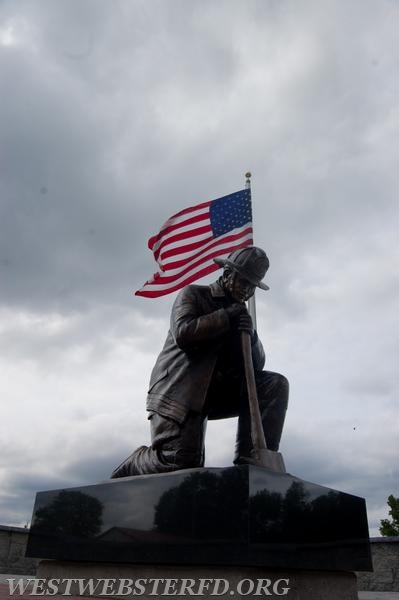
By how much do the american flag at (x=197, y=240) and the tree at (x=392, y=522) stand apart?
25.7m

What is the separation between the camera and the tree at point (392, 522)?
93.6ft

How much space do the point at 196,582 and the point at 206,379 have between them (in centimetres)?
165

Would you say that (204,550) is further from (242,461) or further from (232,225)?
(232,225)

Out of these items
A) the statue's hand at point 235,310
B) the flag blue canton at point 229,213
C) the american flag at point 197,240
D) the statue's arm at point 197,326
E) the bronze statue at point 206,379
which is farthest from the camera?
the flag blue canton at point 229,213

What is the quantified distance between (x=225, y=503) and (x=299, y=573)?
69 centimetres

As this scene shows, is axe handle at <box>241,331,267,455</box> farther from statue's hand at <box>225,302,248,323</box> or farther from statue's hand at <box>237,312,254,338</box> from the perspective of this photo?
statue's hand at <box>225,302,248,323</box>

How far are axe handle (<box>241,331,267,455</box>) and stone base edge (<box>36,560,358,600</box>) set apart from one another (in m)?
0.94

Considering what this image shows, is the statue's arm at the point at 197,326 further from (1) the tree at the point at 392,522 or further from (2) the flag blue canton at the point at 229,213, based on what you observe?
(1) the tree at the point at 392,522

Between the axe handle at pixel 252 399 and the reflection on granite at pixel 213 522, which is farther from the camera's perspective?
the axe handle at pixel 252 399

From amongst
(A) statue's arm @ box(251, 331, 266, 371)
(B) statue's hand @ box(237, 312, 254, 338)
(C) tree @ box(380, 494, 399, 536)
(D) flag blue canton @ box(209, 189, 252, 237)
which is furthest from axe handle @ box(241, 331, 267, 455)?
(C) tree @ box(380, 494, 399, 536)

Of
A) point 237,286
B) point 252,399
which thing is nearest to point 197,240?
point 237,286

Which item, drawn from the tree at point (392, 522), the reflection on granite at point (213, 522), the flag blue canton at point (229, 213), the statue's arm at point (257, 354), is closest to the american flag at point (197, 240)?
the flag blue canton at point (229, 213)

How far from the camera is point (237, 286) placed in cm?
518

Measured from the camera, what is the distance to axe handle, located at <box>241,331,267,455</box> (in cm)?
430
